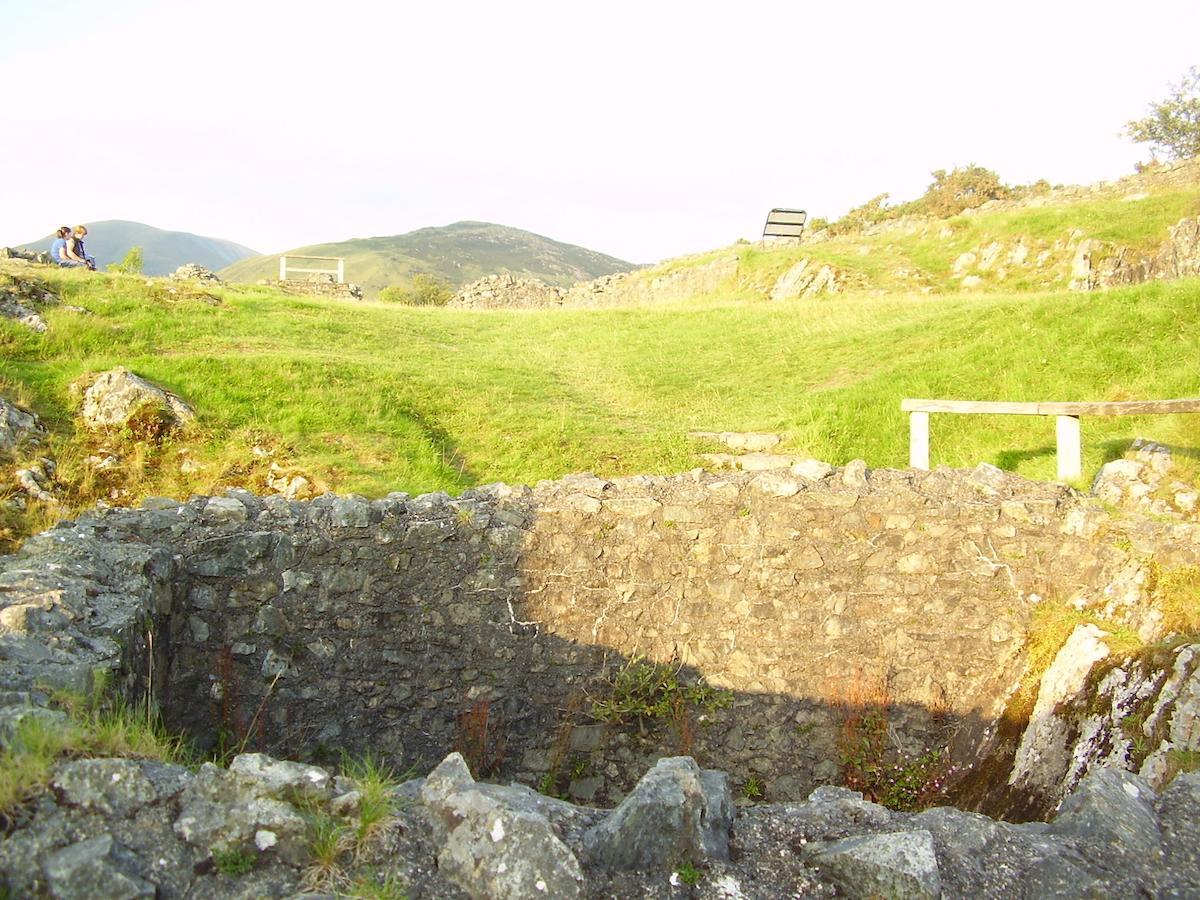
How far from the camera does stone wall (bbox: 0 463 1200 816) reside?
600 centimetres

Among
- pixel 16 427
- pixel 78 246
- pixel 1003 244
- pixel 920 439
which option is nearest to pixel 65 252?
pixel 78 246

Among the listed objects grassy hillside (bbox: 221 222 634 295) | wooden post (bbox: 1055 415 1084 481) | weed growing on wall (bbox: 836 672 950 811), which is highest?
grassy hillside (bbox: 221 222 634 295)

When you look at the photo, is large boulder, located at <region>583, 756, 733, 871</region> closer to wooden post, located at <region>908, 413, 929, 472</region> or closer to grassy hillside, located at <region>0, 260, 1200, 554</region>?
wooden post, located at <region>908, 413, 929, 472</region>

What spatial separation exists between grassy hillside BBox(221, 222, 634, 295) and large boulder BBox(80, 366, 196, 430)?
108931 millimetres

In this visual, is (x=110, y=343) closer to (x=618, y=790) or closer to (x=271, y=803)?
(x=618, y=790)

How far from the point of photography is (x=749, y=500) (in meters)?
6.89

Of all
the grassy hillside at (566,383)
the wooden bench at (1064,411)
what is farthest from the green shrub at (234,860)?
the wooden bench at (1064,411)

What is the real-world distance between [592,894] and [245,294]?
20.0 m

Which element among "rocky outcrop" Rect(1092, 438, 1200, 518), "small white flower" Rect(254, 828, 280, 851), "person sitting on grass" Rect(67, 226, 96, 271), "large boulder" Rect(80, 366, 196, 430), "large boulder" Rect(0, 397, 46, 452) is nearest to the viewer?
"small white flower" Rect(254, 828, 280, 851)

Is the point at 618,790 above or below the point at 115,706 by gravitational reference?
below

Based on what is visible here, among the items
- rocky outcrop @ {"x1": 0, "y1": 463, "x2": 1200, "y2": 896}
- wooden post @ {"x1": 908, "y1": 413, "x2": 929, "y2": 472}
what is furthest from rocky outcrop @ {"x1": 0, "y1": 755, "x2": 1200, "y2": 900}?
wooden post @ {"x1": 908, "y1": 413, "x2": 929, "y2": 472}

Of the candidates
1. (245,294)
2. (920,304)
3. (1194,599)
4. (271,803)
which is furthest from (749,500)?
(245,294)

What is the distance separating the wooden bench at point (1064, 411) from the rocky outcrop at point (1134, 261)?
14145 millimetres

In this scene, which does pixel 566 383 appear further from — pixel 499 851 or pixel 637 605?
pixel 499 851
